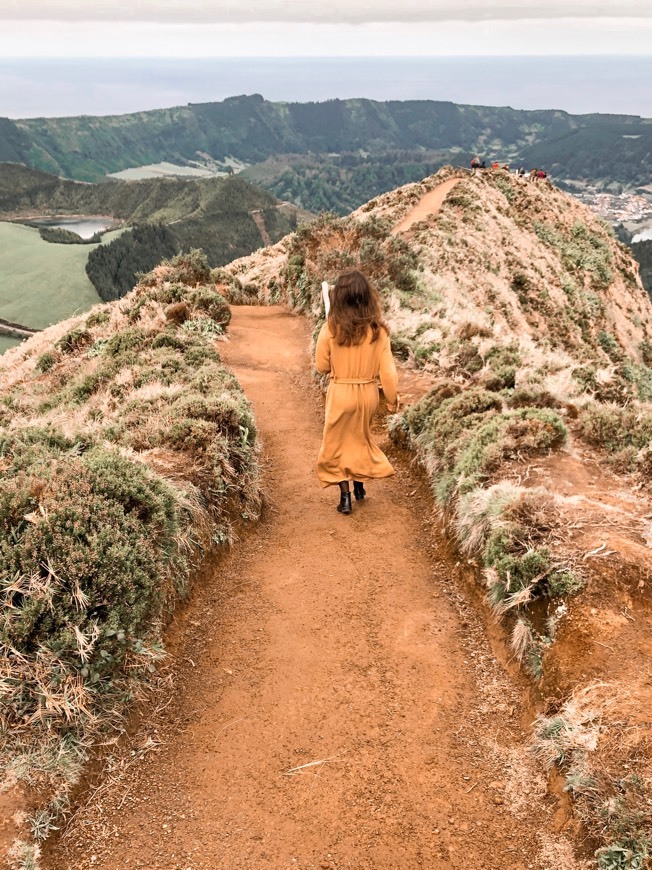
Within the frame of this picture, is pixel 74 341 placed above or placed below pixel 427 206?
below

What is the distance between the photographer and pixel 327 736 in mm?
4234

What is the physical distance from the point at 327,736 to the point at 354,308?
12.4ft

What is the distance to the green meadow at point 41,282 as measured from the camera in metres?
91.8

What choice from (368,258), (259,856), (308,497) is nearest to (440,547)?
(308,497)

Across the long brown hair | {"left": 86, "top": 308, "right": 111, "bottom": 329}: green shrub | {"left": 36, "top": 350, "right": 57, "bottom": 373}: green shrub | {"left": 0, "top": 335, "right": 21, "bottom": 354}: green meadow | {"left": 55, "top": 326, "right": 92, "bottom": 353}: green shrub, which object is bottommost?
{"left": 0, "top": 335, "right": 21, "bottom": 354}: green meadow

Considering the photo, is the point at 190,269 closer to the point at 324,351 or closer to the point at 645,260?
the point at 324,351

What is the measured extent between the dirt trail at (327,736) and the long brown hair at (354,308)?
7.03 feet

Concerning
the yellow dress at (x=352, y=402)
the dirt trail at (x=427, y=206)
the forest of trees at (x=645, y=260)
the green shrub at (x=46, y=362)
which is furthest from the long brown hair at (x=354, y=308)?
the forest of trees at (x=645, y=260)

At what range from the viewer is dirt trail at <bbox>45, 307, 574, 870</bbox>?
353cm

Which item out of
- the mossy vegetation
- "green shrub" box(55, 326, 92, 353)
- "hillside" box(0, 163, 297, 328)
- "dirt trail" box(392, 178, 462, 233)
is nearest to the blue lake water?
"hillside" box(0, 163, 297, 328)

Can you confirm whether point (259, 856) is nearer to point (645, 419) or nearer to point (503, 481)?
point (503, 481)

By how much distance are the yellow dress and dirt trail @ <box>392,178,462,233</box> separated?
20710 mm

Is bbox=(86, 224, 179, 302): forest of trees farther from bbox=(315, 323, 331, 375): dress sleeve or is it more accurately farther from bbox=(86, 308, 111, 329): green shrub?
bbox=(315, 323, 331, 375): dress sleeve

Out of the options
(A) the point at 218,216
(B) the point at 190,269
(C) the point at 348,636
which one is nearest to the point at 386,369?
(C) the point at 348,636
